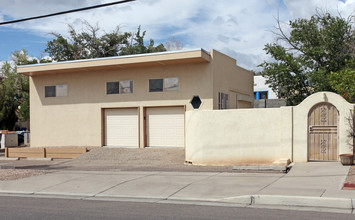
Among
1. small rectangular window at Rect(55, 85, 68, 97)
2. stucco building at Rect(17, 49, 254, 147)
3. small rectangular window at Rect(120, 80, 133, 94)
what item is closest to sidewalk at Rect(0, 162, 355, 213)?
stucco building at Rect(17, 49, 254, 147)

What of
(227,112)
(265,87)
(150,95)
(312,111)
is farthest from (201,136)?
(265,87)

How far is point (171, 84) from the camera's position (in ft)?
72.0

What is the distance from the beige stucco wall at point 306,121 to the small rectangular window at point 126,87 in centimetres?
1029

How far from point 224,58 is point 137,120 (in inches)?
235

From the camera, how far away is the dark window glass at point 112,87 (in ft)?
76.5

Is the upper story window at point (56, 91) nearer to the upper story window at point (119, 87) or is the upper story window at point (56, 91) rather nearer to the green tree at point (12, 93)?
the upper story window at point (119, 87)

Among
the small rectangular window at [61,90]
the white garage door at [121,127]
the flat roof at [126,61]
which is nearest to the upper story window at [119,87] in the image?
the flat roof at [126,61]

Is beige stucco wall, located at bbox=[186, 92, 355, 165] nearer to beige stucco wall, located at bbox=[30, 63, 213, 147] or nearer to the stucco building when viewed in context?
the stucco building

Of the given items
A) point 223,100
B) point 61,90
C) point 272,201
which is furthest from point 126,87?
point 272,201

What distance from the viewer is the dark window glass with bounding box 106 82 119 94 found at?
918 inches

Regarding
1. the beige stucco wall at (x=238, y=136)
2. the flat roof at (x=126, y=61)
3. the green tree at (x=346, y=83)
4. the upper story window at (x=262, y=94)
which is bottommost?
the beige stucco wall at (x=238, y=136)

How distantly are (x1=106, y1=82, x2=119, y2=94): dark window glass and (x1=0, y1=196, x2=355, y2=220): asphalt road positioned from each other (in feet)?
43.2

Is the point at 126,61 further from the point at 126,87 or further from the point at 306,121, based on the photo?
the point at 306,121

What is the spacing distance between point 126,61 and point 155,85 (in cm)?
204
